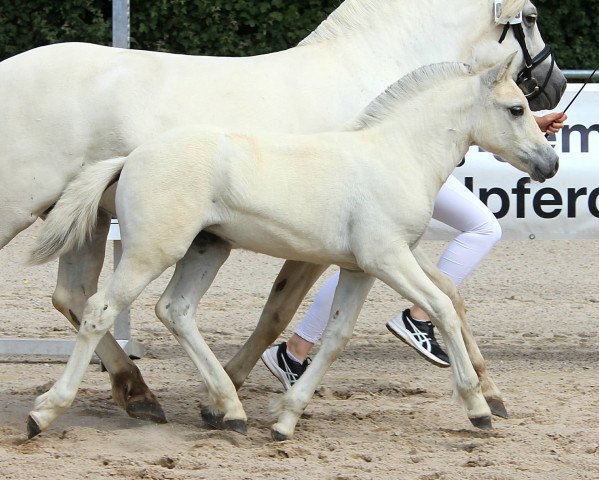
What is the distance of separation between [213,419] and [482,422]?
3.45 ft

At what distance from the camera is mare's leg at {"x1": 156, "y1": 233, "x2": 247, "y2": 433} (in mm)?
4910

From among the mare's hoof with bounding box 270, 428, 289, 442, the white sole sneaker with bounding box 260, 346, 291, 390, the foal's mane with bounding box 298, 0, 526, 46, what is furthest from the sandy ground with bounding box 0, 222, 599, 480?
the foal's mane with bounding box 298, 0, 526, 46

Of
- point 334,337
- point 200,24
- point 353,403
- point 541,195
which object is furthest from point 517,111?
point 200,24

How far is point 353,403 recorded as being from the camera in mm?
5676

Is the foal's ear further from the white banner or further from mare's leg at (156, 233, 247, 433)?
the white banner

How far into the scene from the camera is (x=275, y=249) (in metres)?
4.76

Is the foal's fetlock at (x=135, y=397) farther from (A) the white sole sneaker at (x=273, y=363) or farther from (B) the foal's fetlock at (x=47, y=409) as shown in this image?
(A) the white sole sneaker at (x=273, y=363)

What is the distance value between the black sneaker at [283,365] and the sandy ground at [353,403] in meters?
0.14

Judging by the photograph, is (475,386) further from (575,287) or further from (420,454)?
(575,287)

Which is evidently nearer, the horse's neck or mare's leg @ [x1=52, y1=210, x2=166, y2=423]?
the horse's neck

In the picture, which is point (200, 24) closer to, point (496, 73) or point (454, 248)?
point (454, 248)

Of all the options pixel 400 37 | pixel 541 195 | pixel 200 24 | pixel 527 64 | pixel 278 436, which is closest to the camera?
pixel 278 436

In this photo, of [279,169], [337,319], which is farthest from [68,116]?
[337,319]

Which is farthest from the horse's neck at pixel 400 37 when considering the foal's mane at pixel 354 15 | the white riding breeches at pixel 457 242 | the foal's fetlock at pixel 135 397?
the foal's fetlock at pixel 135 397
